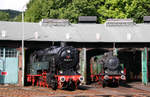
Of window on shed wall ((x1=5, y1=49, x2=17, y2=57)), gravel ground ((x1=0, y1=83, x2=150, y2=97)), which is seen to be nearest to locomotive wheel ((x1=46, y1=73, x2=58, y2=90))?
gravel ground ((x1=0, y1=83, x2=150, y2=97))

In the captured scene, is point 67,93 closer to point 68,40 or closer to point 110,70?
point 110,70

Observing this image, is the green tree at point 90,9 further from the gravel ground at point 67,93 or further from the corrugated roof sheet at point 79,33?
the gravel ground at point 67,93

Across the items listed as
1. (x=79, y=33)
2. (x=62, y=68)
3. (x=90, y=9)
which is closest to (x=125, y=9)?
(x=90, y=9)

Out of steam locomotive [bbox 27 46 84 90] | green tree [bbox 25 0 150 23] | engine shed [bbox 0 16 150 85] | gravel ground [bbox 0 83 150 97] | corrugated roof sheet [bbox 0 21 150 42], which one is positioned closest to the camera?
gravel ground [bbox 0 83 150 97]

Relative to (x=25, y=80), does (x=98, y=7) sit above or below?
above

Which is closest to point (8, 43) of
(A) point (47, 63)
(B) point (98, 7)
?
(A) point (47, 63)

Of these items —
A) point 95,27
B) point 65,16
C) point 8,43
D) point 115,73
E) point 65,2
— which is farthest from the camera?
point 65,2

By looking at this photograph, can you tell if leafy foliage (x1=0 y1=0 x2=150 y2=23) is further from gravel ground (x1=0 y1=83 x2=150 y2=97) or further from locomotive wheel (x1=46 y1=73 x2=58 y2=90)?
gravel ground (x1=0 y1=83 x2=150 y2=97)

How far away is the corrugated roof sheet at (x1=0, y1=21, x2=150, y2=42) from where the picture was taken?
78.7 feet

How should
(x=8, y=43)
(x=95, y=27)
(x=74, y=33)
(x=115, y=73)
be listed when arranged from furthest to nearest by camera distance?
(x=95, y=27)
(x=74, y=33)
(x=8, y=43)
(x=115, y=73)

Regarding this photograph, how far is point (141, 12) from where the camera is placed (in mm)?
38188

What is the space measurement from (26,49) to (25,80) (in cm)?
267

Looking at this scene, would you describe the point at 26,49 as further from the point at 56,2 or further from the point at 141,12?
the point at 141,12

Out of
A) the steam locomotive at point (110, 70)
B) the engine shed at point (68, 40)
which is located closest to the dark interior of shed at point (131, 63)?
the engine shed at point (68, 40)
